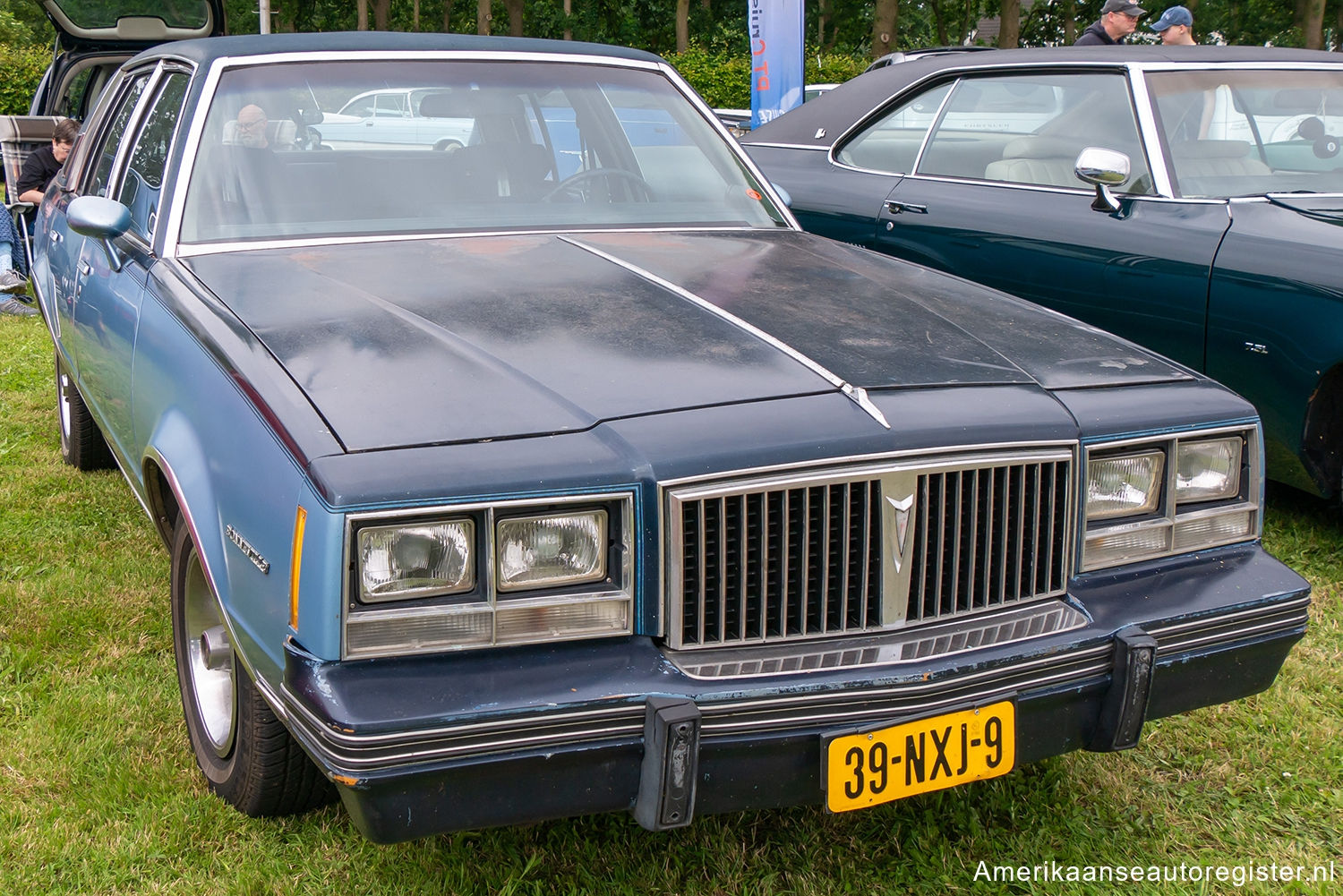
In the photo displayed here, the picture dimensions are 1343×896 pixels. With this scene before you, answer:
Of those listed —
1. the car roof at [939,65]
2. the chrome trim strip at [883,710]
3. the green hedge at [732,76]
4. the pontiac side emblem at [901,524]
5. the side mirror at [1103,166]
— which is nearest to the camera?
the chrome trim strip at [883,710]

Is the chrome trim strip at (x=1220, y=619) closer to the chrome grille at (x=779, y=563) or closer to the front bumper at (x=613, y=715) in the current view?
the front bumper at (x=613, y=715)

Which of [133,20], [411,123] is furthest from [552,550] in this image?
[133,20]

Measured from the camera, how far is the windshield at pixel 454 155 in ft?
10.00

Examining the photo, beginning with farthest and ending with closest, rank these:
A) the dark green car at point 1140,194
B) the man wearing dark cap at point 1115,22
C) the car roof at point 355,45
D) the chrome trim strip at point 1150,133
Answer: the man wearing dark cap at point 1115,22, the chrome trim strip at point 1150,133, the dark green car at point 1140,194, the car roof at point 355,45

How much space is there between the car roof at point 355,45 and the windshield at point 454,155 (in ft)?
0.21

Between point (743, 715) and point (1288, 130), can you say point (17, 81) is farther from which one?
point (743, 715)

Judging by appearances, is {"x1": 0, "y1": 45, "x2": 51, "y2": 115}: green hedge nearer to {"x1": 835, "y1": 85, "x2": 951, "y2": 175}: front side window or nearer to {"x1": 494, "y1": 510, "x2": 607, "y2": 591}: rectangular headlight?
{"x1": 835, "y1": 85, "x2": 951, "y2": 175}: front side window

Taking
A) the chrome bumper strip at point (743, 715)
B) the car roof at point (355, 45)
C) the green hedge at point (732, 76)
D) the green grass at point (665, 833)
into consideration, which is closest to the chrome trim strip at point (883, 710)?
the chrome bumper strip at point (743, 715)

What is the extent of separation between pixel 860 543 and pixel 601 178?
1857mm

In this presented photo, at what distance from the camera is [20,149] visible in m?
8.43

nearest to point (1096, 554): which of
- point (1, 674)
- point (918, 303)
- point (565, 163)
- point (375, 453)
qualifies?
point (918, 303)

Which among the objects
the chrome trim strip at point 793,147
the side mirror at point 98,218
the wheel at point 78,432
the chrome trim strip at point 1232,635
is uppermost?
the chrome trim strip at point 793,147

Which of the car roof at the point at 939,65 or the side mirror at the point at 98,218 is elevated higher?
the car roof at the point at 939,65

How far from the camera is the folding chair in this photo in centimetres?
799
